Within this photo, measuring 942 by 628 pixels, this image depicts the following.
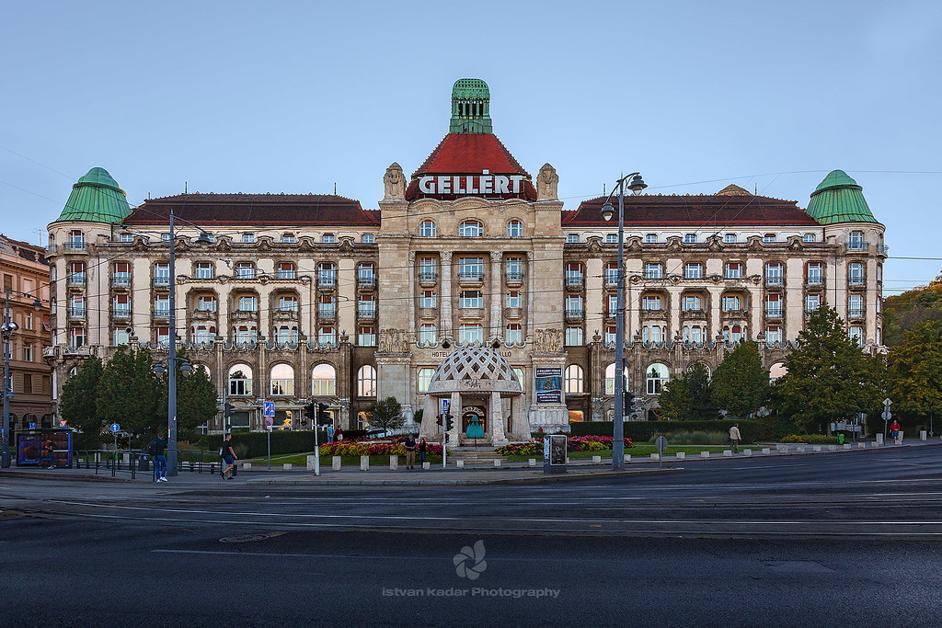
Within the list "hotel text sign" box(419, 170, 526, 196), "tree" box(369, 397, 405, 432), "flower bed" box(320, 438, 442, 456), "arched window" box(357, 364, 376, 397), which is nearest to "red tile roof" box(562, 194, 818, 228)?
"hotel text sign" box(419, 170, 526, 196)

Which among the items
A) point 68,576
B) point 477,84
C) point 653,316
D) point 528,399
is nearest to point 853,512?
point 68,576

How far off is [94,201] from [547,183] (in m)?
48.9

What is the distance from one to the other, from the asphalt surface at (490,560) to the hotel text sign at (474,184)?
225 feet

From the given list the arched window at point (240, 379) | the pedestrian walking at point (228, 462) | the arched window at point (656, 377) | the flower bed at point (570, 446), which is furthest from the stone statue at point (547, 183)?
the pedestrian walking at point (228, 462)

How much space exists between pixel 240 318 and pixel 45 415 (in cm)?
2544

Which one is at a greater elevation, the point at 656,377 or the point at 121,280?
the point at 121,280

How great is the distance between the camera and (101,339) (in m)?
92.4

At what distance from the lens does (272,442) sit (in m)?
57.7

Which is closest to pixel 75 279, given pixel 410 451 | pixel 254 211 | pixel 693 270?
pixel 254 211

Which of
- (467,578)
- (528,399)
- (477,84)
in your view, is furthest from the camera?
(477,84)

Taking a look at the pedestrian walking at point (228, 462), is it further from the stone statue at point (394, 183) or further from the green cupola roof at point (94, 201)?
the green cupola roof at point (94, 201)

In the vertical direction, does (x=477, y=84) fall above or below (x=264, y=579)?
above

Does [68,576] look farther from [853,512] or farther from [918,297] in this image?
[918,297]

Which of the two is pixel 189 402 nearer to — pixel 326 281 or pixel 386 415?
pixel 386 415
